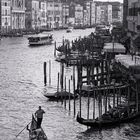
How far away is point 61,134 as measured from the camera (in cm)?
1733

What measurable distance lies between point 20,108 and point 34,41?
3370 centimetres

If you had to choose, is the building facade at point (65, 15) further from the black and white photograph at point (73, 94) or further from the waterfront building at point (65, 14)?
the black and white photograph at point (73, 94)

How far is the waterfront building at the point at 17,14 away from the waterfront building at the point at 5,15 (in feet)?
5.13

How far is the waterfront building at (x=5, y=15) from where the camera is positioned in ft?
243

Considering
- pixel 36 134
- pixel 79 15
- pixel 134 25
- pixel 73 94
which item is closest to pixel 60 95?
pixel 73 94

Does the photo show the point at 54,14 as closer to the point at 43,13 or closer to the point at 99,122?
the point at 43,13

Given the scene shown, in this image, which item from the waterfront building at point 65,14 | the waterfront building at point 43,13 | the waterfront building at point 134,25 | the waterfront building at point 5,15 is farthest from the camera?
the waterfront building at point 65,14

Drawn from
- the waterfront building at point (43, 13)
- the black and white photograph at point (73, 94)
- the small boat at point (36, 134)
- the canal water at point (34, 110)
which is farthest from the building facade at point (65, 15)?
the small boat at point (36, 134)

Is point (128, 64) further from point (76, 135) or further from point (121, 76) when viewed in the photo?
point (76, 135)

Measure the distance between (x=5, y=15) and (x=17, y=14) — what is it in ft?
18.8

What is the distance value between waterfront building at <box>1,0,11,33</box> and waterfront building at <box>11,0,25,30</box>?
1563mm

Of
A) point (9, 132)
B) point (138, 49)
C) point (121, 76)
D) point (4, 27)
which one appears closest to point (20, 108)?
point (9, 132)

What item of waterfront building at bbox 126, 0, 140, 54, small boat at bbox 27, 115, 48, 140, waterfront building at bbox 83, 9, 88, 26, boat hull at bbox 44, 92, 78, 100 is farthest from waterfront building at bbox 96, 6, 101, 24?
small boat at bbox 27, 115, 48, 140

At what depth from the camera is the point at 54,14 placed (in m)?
107
